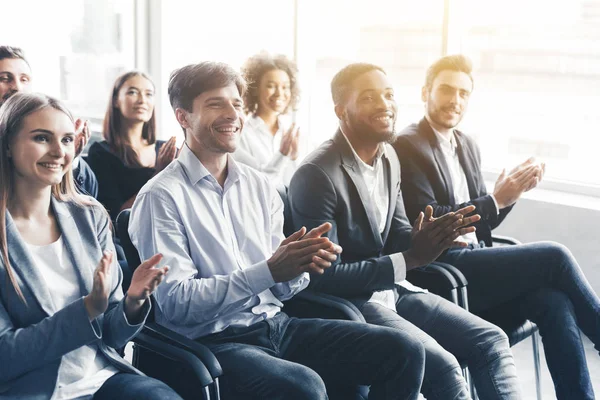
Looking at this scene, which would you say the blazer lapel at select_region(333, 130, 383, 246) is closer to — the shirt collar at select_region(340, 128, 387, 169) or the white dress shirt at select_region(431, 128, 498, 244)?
the shirt collar at select_region(340, 128, 387, 169)

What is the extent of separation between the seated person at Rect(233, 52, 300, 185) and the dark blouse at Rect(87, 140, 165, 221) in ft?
1.65

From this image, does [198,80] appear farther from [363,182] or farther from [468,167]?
[468,167]

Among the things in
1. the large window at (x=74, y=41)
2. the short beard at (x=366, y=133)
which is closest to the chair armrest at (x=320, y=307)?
the short beard at (x=366, y=133)

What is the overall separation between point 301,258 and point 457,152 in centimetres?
142

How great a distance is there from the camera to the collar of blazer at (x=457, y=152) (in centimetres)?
290

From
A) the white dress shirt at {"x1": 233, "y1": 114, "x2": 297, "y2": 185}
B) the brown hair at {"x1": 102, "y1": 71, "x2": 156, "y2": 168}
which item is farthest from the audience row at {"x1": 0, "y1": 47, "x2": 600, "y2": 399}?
the white dress shirt at {"x1": 233, "y1": 114, "x2": 297, "y2": 185}

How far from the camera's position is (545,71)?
13.1 ft


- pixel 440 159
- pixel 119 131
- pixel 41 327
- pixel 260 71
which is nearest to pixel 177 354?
pixel 41 327

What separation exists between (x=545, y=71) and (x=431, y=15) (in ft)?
2.32

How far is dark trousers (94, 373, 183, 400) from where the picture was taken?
1646mm

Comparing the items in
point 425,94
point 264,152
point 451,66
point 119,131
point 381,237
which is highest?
point 451,66

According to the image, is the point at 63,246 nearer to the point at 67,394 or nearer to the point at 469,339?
the point at 67,394

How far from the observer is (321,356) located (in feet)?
6.57

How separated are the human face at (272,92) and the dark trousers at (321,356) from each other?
187 centimetres
